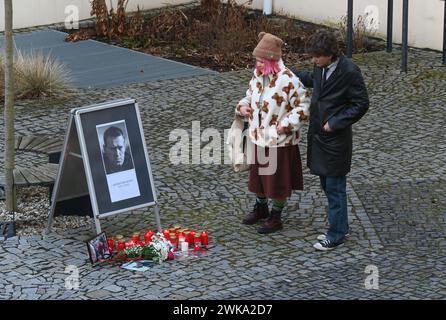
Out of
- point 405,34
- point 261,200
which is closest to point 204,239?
point 261,200

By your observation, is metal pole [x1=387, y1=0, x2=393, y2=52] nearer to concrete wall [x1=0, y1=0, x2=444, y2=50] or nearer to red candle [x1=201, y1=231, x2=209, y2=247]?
concrete wall [x1=0, y1=0, x2=444, y2=50]

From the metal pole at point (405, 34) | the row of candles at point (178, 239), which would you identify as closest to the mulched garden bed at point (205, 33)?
the metal pole at point (405, 34)

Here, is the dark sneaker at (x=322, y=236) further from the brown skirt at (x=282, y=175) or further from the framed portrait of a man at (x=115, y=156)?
the framed portrait of a man at (x=115, y=156)

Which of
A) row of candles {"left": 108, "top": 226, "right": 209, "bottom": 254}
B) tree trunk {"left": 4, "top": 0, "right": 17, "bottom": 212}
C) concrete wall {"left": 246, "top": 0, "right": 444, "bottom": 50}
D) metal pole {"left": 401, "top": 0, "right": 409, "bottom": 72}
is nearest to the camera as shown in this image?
row of candles {"left": 108, "top": 226, "right": 209, "bottom": 254}

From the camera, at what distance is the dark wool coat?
26.7 ft

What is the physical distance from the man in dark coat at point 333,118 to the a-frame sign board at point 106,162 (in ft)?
4.46

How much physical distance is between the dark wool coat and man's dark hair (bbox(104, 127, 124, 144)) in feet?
4.88

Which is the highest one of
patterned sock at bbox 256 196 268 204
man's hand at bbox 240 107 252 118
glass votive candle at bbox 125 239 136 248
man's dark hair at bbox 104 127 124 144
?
man's hand at bbox 240 107 252 118

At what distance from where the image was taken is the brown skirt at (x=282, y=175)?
28.1ft

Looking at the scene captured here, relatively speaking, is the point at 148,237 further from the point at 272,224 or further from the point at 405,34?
the point at 405,34

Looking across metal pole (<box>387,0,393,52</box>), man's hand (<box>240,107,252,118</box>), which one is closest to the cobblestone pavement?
man's hand (<box>240,107,252,118</box>)

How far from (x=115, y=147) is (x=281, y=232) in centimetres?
148

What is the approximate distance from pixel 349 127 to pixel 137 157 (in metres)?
1.69

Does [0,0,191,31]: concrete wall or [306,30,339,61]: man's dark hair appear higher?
[306,30,339,61]: man's dark hair
